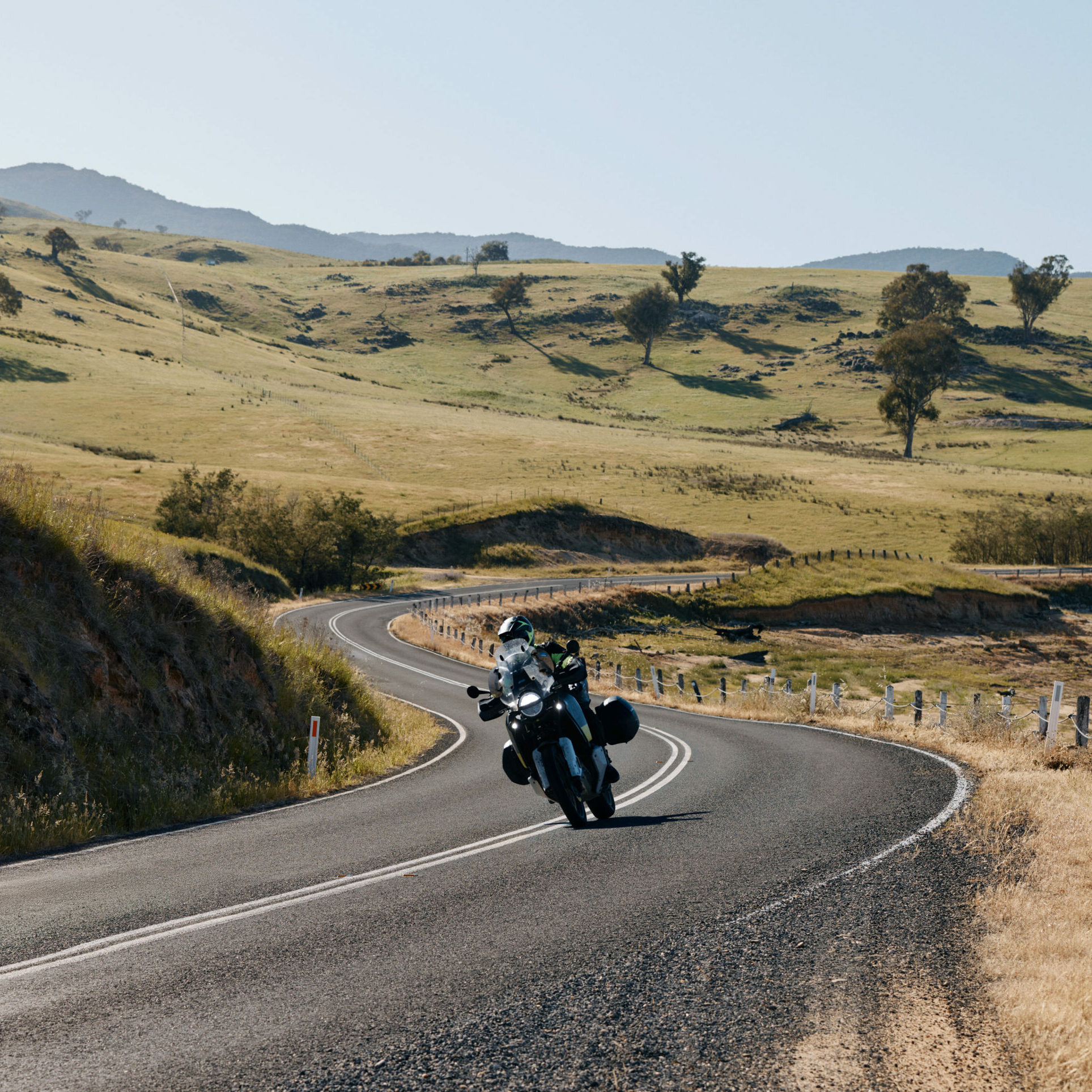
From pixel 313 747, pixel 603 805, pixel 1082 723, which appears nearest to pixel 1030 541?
pixel 1082 723

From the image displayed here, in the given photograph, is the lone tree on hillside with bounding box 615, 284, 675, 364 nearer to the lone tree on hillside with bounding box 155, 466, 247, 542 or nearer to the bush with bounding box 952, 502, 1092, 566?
the bush with bounding box 952, 502, 1092, 566

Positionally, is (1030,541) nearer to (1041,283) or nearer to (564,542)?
(564,542)

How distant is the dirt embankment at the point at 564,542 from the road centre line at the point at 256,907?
202 feet

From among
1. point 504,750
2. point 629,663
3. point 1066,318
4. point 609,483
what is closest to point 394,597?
point 629,663

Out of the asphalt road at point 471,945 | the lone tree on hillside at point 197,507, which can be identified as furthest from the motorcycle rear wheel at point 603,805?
the lone tree on hillside at point 197,507

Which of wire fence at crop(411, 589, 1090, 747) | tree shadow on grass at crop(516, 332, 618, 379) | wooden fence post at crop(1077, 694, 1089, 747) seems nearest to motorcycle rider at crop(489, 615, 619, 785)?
wire fence at crop(411, 589, 1090, 747)

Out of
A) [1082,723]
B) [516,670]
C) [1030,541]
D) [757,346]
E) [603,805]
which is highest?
[757,346]

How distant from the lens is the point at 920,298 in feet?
544

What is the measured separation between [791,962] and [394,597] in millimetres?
53399

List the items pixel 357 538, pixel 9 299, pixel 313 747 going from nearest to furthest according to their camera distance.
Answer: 1. pixel 313 747
2. pixel 357 538
3. pixel 9 299

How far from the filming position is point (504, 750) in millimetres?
9891

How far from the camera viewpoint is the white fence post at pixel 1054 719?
14484 mm

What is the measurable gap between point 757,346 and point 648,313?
26.7 meters

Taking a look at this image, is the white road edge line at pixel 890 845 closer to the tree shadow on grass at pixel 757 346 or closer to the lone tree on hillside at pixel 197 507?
the lone tree on hillside at pixel 197 507
